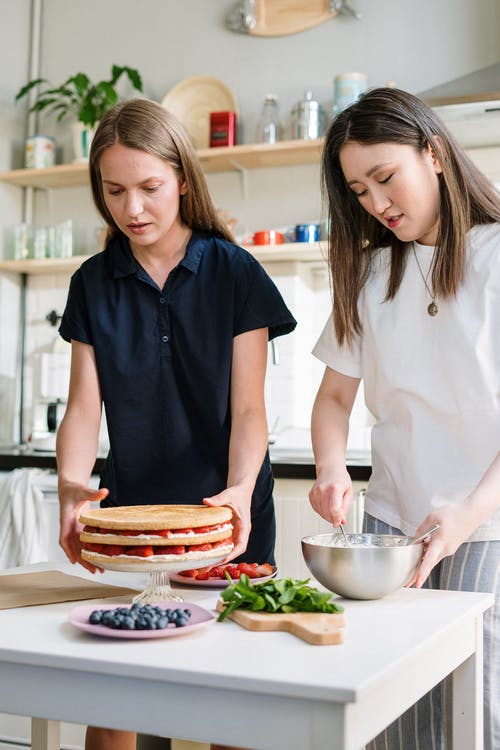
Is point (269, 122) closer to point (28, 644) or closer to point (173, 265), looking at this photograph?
point (173, 265)

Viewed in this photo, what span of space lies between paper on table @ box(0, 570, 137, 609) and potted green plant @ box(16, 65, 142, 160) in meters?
2.82

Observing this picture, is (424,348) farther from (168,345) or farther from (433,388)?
(168,345)

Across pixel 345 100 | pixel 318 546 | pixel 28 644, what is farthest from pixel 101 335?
pixel 345 100

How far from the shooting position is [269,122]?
3.73 m

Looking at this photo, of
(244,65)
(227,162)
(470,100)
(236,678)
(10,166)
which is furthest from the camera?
(10,166)

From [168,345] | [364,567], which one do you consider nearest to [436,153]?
[168,345]

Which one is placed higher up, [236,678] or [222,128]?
[222,128]

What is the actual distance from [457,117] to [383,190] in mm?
1754

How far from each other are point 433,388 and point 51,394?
2.62m

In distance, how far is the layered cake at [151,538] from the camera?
119cm

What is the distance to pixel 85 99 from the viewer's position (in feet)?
13.1

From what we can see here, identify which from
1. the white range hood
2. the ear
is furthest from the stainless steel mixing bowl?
the white range hood

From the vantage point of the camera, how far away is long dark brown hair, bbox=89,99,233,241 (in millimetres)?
1623

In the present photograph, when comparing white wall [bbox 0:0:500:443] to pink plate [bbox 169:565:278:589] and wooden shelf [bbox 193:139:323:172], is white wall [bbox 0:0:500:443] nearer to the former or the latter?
wooden shelf [bbox 193:139:323:172]
